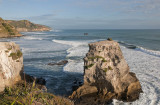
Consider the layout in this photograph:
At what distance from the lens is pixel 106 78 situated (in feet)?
43.9

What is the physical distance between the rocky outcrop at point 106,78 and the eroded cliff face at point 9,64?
6322 mm

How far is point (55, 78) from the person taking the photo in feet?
60.6

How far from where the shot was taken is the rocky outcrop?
43.0 ft

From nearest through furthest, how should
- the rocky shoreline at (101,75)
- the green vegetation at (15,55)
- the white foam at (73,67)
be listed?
the rocky shoreline at (101,75) → the green vegetation at (15,55) → the white foam at (73,67)

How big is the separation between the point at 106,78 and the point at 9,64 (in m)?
9.54

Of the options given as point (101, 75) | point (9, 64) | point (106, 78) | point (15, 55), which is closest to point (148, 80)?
point (106, 78)

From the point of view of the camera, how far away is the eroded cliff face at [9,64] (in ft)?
42.9

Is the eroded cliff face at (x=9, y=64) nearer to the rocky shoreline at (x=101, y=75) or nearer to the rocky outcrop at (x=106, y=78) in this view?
the rocky shoreline at (x=101, y=75)

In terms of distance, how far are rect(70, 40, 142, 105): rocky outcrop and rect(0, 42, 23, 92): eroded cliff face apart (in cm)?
632

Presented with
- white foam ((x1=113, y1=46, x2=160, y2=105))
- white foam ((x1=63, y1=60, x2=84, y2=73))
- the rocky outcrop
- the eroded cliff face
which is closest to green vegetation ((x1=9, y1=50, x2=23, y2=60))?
the eroded cliff face

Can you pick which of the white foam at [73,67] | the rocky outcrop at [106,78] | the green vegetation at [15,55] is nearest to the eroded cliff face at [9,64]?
the green vegetation at [15,55]

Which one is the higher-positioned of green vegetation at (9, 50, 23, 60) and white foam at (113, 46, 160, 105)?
green vegetation at (9, 50, 23, 60)

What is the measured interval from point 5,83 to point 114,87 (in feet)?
33.0

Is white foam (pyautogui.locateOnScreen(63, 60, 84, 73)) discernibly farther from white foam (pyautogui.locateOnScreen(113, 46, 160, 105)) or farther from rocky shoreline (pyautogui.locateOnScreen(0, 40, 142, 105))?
white foam (pyautogui.locateOnScreen(113, 46, 160, 105))
